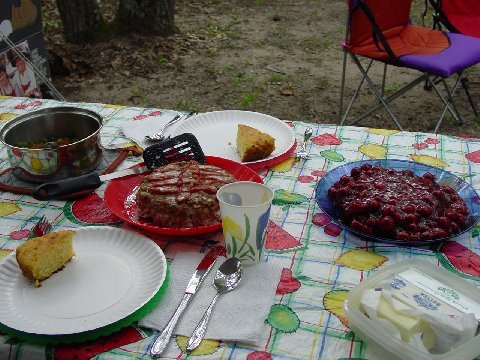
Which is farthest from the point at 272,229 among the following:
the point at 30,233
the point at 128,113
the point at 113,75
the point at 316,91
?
the point at 113,75

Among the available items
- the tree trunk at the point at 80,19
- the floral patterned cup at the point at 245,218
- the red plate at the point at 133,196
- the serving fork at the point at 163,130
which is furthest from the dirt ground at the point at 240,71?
the floral patterned cup at the point at 245,218

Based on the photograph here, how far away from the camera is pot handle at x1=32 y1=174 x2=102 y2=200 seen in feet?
4.83

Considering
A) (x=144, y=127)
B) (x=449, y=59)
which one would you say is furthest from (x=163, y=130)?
(x=449, y=59)

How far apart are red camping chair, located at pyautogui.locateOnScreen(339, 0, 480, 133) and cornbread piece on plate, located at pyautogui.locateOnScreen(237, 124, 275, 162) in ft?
5.90

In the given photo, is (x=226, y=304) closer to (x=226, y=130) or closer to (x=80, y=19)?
(x=226, y=130)

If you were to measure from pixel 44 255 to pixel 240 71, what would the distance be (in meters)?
4.14

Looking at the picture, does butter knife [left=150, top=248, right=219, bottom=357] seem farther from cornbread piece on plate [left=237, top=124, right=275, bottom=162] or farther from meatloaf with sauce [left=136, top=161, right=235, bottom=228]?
cornbread piece on plate [left=237, top=124, right=275, bottom=162]

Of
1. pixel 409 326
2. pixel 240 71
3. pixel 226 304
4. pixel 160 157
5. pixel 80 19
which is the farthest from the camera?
pixel 80 19

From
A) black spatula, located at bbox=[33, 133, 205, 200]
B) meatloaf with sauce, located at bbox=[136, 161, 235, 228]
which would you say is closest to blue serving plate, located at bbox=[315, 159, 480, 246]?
meatloaf with sauce, located at bbox=[136, 161, 235, 228]

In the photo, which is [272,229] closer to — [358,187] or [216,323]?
[358,187]

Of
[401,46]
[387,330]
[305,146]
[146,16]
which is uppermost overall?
[387,330]

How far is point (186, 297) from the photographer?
1.14 meters

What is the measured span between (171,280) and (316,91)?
12.2 ft

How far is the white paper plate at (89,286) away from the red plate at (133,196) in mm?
54
